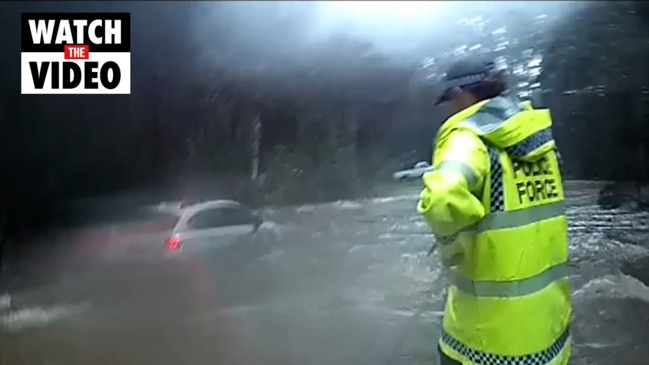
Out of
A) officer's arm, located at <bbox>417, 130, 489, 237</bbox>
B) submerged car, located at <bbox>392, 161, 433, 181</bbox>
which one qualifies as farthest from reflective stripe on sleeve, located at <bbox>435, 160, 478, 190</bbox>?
submerged car, located at <bbox>392, 161, 433, 181</bbox>

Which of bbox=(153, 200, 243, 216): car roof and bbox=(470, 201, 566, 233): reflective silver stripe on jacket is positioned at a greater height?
bbox=(470, 201, 566, 233): reflective silver stripe on jacket

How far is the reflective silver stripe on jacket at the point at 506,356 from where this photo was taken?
49.6 inches

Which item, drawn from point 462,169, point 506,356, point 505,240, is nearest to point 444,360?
point 506,356

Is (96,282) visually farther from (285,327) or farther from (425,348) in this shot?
(425,348)

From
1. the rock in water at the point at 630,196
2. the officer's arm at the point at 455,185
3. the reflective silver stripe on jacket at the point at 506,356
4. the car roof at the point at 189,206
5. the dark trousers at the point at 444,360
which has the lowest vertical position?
→ the dark trousers at the point at 444,360

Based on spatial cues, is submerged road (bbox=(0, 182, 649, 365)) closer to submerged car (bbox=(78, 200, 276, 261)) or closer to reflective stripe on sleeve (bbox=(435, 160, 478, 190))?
submerged car (bbox=(78, 200, 276, 261))

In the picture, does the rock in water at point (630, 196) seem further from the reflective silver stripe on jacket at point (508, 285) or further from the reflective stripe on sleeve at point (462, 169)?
the reflective stripe on sleeve at point (462, 169)

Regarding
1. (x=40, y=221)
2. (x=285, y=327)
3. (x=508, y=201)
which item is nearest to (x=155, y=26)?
(x=40, y=221)

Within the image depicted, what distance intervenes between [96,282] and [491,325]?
2.47ft

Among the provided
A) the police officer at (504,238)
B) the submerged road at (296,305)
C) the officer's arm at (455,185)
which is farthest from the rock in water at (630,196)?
the officer's arm at (455,185)

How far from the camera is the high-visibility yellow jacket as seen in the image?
3.98 feet

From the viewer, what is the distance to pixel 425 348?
1481 millimetres

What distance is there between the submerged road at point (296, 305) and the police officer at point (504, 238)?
174 mm

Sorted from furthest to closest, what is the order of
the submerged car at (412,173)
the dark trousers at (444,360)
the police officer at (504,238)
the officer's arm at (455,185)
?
the submerged car at (412,173)
the dark trousers at (444,360)
the police officer at (504,238)
the officer's arm at (455,185)
